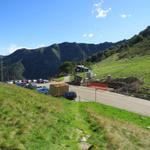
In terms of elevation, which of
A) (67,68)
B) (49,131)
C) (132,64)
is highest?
(132,64)

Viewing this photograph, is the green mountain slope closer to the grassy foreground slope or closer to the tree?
the tree

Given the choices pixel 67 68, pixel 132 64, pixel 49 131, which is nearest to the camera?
pixel 49 131

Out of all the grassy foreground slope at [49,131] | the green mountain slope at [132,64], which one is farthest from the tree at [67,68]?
the grassy foreground slope at [49,131]

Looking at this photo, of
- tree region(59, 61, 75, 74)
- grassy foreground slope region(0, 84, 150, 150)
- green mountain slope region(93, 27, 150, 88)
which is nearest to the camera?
grassy foreground slope region(0, 84, 150, 150)

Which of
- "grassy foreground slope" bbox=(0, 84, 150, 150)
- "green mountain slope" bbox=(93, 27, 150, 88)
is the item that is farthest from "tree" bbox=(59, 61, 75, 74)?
"grassy foreground slope" bbox=(0, 84, 150, 150)

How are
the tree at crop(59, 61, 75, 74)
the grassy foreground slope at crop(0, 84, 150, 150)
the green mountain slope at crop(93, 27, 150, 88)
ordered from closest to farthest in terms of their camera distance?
the grassy foreground slope at crop(0, 84, 150, 150) → the green mountain slope at crop(93, 27, 150, 88) → the tree at crop(59, 61, 75, 74)

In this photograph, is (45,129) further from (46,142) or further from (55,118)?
(55,118)

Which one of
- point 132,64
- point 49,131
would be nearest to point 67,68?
point 132,64

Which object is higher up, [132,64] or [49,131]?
[132,64]

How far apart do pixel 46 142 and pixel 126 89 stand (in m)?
62.6

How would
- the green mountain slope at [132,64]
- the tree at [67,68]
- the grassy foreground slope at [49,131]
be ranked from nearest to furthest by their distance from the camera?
1. the grassy foreground slope at [49,131]
2. the green mountain slope at [132,64]
3. the tree at [67,68]

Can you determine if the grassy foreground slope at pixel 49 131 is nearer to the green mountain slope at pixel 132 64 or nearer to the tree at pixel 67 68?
the green mountain slope at pixel 132 64

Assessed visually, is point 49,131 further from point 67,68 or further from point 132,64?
point 67,68

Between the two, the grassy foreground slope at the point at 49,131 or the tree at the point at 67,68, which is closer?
the grassy foreground slope at the point at 49,131
